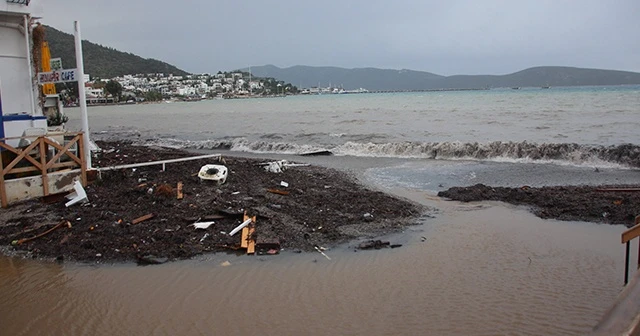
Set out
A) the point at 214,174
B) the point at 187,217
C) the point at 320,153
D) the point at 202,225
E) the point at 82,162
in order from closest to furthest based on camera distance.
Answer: the point at 202,225, the point at 187,217, the point at 82,162, the point at 214,174, the point at 320,153

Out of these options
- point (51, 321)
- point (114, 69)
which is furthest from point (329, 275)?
point (114, 69)

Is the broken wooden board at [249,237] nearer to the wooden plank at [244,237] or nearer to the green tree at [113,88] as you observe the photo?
the wooden plank at [244,237]

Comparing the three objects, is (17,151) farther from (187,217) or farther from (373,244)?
(373,244)

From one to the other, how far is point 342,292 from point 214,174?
6.32m

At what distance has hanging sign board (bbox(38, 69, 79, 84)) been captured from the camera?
1116cm

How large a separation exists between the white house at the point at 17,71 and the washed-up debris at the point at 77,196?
10.1 ft

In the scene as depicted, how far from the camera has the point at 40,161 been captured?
10648 millimetres

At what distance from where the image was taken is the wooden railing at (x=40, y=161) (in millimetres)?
9906

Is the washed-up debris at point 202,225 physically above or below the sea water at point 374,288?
above

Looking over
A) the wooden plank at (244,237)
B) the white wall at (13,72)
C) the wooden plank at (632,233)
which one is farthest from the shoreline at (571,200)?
Answer: the white wall at (13,72)

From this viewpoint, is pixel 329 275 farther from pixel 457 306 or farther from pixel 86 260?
pixel 86 260

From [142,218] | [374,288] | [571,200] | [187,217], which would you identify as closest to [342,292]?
[374,288]

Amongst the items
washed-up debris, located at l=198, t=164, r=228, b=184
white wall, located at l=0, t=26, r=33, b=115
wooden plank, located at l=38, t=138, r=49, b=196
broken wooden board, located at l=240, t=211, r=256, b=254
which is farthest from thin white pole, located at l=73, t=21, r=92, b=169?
broken wooden board, located at l=240, t=211, r=256, b=254

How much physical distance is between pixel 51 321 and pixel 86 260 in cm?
201
